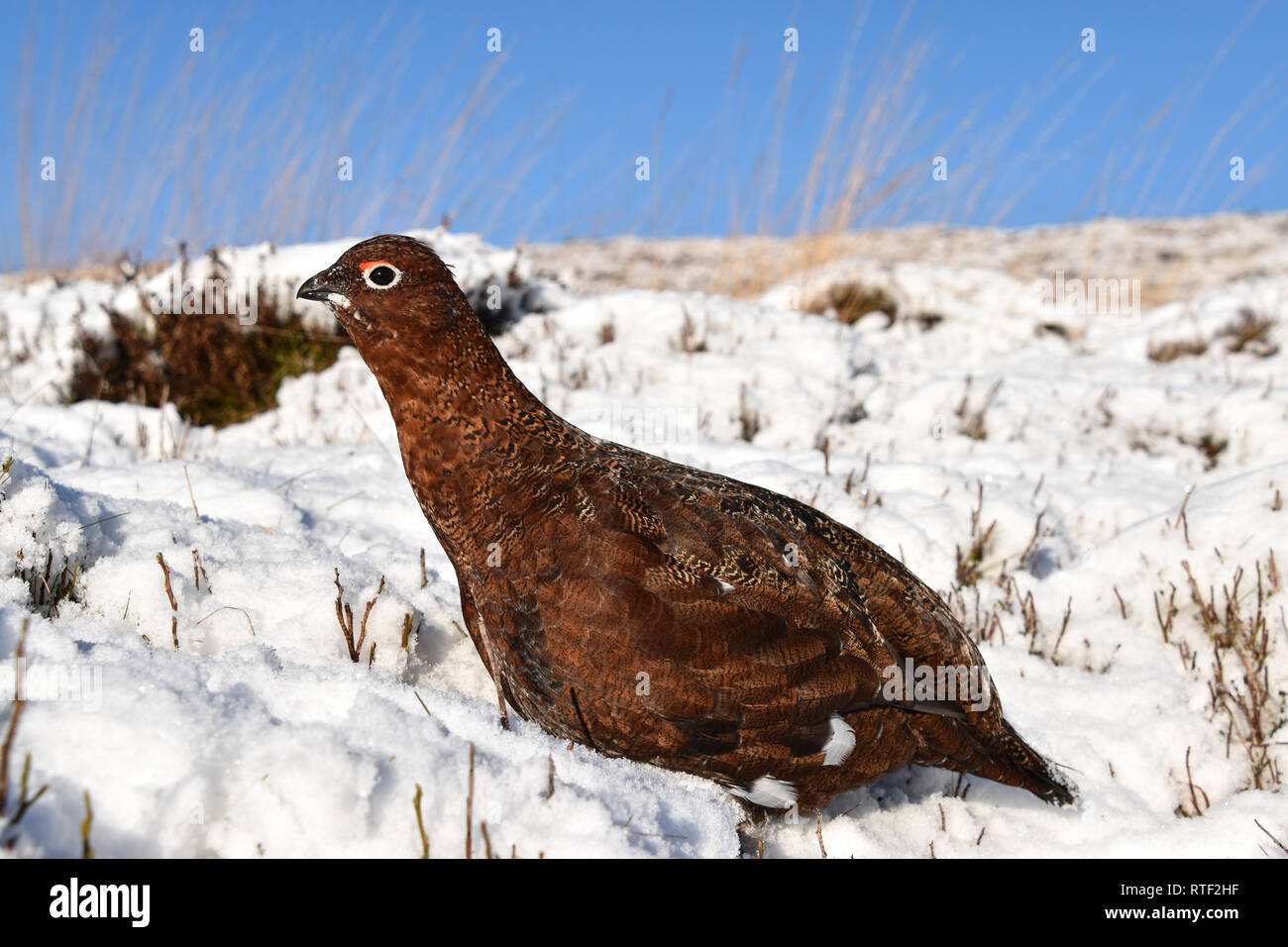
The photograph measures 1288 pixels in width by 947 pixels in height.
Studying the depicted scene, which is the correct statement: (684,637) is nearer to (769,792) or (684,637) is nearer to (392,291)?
(769,792)

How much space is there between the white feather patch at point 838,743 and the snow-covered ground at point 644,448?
0.97 feet

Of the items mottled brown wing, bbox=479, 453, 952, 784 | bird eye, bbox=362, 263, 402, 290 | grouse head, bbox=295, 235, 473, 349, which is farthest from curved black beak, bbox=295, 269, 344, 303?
mottled brown wing, bbox=479, 453, 952, 784

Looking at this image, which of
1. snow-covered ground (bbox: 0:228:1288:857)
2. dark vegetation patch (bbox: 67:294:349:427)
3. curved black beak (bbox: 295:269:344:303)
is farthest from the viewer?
dark vegetation patch (bbox: 67:294:349:427)

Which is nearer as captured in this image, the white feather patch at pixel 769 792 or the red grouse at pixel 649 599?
the red grouse at pixel 649 599

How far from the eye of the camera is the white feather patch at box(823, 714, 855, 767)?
231 cm

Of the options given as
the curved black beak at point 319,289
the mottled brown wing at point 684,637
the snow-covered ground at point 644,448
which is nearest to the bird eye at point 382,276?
the curved black beak at point 319,289

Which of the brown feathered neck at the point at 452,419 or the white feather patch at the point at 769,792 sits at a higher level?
the brown feathered neck at the point at 452,419

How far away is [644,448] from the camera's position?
4.84 m

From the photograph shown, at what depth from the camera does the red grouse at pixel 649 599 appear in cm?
217

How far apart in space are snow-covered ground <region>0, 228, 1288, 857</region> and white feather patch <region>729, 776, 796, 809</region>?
0.08m

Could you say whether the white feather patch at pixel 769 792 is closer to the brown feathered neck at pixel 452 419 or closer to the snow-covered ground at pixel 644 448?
the snow-covered ground at pixel 644 448

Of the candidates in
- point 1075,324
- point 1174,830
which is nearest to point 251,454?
point 1174,830

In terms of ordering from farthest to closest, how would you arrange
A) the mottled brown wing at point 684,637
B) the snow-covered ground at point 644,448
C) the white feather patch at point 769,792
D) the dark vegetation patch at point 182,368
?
the dark vegetation patch at point 182,368 → the white feather patch at point 769,792 → the mottled brown wing at point 684,637 → the snow-covered ground at point 644,448

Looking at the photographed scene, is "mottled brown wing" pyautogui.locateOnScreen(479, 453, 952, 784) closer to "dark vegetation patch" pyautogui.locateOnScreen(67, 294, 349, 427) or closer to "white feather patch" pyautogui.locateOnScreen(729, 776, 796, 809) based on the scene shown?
"white feather patch" pyautogui.locateOnScreen(729, 776, 796, 809)
